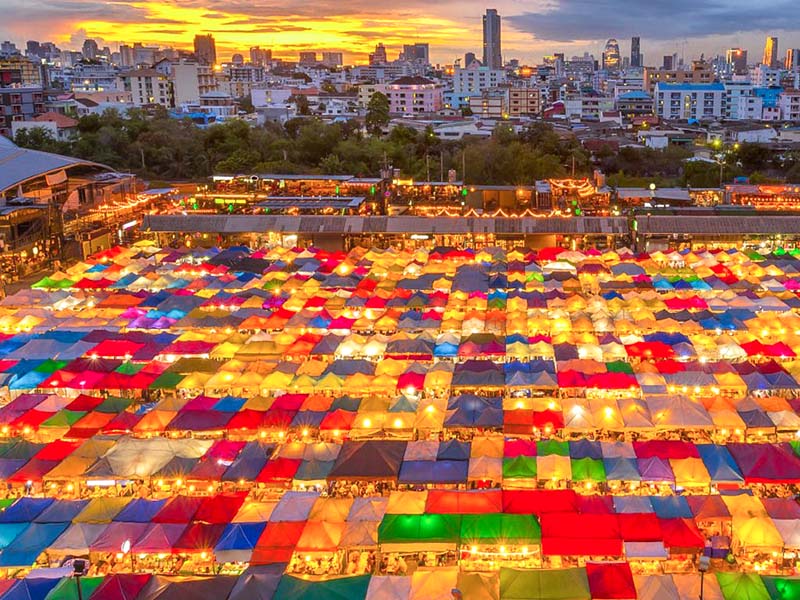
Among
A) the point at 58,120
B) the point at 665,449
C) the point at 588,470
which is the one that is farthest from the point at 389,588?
A: the point at 58,120

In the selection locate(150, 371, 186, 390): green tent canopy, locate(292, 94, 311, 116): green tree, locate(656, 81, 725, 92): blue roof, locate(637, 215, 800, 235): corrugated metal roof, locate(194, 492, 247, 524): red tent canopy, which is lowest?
locate(194, 492, 247, 524): red tent canopy

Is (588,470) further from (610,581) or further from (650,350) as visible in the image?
(650,350)

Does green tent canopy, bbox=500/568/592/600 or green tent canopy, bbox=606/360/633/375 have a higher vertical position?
green tent canopy, bbox=606/360/633/375

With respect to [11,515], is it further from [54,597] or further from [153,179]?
[153,179]

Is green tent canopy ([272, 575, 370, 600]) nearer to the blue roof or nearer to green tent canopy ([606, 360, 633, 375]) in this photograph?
green tent canopy ([606, 360, 633, 375])

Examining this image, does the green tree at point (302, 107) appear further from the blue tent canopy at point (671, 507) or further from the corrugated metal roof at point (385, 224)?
the blue tent canopy at point (671, 507)

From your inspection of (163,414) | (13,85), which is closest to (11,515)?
(163,414)

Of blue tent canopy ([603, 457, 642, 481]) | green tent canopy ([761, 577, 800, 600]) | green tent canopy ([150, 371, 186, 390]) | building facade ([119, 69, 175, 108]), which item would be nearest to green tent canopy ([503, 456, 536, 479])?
blue tent canopy ([603, 457, 642, 481])
